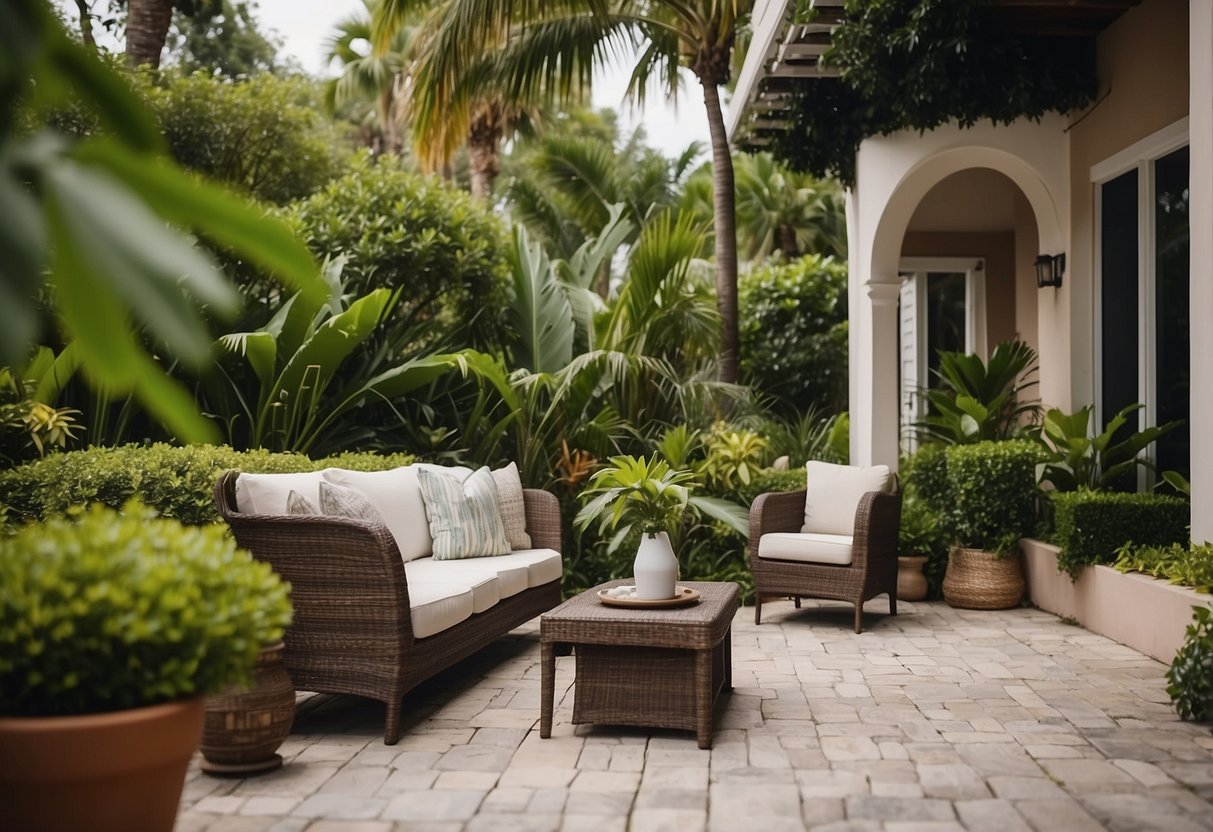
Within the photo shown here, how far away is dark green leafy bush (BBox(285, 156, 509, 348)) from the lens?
8.87 meters

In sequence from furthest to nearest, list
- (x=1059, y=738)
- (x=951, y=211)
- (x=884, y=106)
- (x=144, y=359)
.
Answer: (x=951, y=211) < (x=884, y=106) < (x=1059, y=738) < (x=144, y=359)

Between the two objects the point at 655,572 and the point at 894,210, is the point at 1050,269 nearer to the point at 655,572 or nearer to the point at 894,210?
the point at 894,210

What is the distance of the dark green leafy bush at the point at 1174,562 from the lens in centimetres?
480

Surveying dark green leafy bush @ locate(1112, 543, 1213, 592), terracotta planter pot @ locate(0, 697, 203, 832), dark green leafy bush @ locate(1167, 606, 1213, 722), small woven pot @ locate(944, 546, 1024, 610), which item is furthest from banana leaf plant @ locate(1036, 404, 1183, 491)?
terracotta planter pot @ locate(0, 697, 203, 832)

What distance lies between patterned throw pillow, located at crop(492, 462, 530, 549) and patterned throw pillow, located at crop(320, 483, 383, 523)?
1.48 m

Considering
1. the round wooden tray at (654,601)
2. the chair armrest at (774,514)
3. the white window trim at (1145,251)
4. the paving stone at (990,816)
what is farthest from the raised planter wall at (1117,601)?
the round wooden tray at (654,601)

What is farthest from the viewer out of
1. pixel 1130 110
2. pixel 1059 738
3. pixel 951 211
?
pixel 951 211

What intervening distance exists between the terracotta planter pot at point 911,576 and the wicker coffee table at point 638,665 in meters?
3.77

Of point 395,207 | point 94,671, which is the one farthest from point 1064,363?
point 94,671

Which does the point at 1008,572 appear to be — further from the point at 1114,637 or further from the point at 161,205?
Result: the point at 161,205

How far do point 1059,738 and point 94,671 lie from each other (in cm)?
337

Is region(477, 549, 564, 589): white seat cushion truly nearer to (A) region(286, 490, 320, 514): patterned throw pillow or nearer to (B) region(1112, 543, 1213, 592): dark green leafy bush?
(A) region(286, 490, 320, 514): patterned throw pillow

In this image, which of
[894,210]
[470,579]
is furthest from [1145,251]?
[470,579]

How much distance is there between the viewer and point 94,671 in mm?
2334
